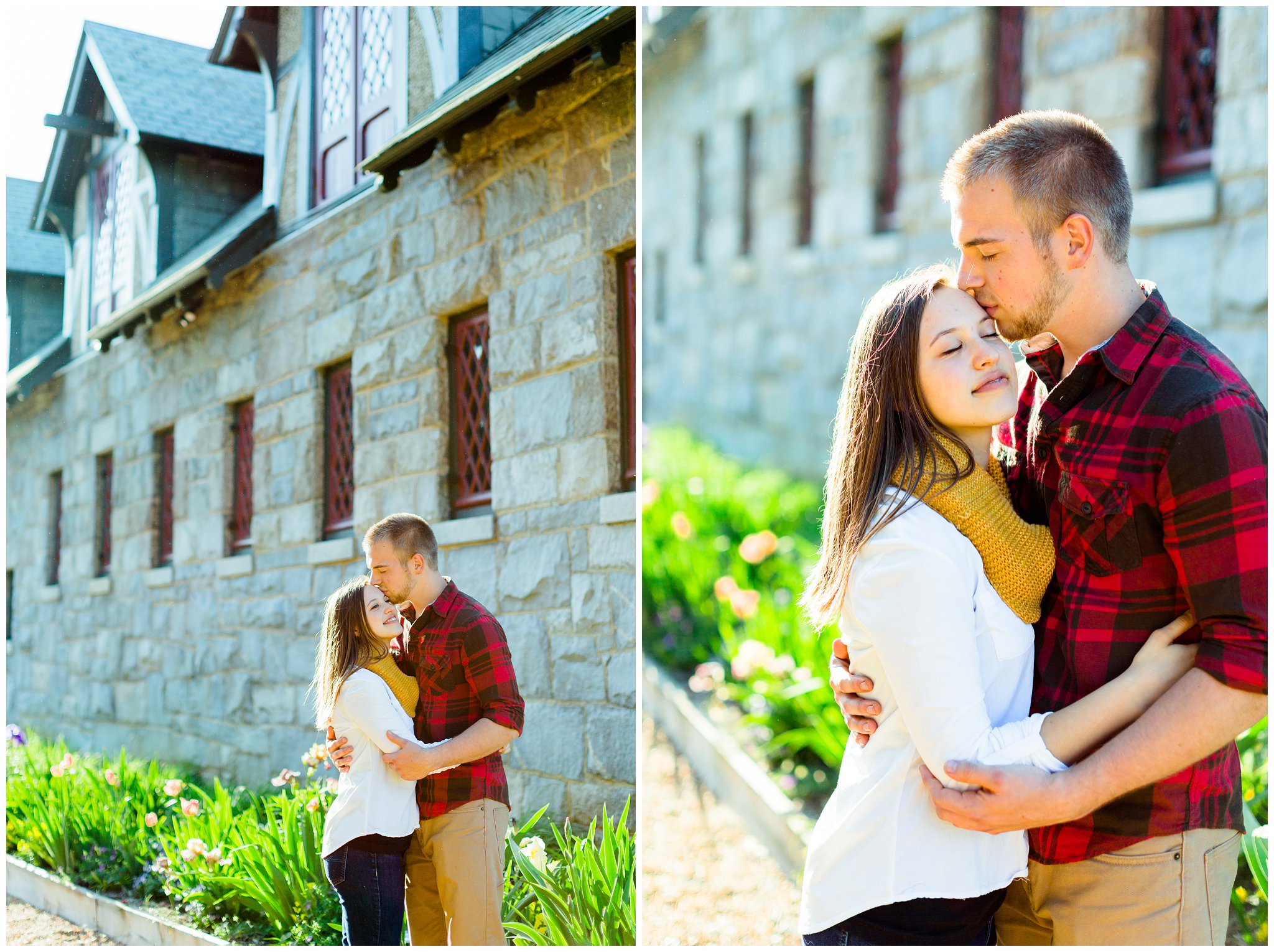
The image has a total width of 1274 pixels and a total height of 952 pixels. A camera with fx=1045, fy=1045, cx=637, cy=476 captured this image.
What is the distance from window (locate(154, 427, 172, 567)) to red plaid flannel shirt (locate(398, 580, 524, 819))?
1.17m

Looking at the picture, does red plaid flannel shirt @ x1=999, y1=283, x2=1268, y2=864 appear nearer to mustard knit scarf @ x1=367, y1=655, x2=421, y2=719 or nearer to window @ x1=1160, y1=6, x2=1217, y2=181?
mustard knit scarf @ x1=367, y1=655, x2=421, y2=719

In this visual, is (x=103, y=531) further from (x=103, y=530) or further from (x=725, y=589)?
(x=725, y=589)

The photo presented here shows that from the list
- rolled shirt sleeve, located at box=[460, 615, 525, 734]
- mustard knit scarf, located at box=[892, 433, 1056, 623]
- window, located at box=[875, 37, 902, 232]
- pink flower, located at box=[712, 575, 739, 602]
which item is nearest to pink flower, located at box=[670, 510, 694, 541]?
pink flower, located at box=[712, 575, 739, 602]

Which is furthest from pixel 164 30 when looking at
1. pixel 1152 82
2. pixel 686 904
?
pixel 1152 82

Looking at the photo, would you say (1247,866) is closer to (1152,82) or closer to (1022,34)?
(1152,82)

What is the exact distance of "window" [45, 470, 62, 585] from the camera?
3105 millimetres

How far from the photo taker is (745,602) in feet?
16.0

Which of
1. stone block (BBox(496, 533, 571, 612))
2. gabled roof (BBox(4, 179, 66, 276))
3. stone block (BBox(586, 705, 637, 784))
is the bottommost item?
stone block (BBox(586, 705, 637, 784))

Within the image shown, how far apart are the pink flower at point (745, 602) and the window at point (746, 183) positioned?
18.5 feet

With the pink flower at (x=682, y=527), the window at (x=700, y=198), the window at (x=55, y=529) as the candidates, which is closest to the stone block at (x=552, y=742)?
the window at (x=55, y=529)

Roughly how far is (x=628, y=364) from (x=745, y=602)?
244cm

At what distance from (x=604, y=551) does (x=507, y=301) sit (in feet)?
2.33

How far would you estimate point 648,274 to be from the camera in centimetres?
1132

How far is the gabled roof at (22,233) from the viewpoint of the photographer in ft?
9.49
